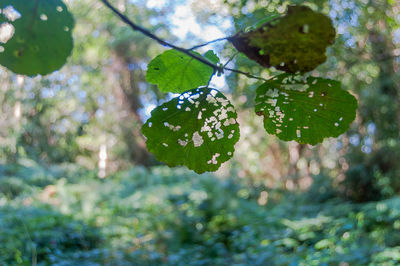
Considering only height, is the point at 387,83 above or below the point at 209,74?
above

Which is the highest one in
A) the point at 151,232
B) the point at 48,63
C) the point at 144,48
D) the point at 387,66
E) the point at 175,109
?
the point at 144,48

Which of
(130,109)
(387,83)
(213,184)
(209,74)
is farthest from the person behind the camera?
(130,109)

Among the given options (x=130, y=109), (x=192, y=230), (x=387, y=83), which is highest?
(x=130, y=109)

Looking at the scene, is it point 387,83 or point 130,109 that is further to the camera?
point 130,109

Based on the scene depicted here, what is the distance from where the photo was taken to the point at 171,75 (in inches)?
20.9

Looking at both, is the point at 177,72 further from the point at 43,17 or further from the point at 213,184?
the point at 213,184

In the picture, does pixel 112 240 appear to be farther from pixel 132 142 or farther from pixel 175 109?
pixel 132 142

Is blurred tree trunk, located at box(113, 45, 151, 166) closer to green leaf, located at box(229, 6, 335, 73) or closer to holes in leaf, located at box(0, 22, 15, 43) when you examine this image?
holes in leaf, located at box(0, 22, 15, 43)

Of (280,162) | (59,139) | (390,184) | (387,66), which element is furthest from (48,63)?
(59,139)

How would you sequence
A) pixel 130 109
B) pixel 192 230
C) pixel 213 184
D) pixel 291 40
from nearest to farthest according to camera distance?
pixel 291 40 → pixel 192 230 → pixel 213 184 → pixel 130 109

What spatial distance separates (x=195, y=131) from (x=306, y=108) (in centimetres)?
15

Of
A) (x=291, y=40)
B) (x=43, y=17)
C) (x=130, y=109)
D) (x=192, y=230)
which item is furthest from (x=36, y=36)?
(x=130, y=109)

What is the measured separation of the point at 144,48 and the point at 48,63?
7703 millimetres

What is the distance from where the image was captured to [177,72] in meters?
0.52
